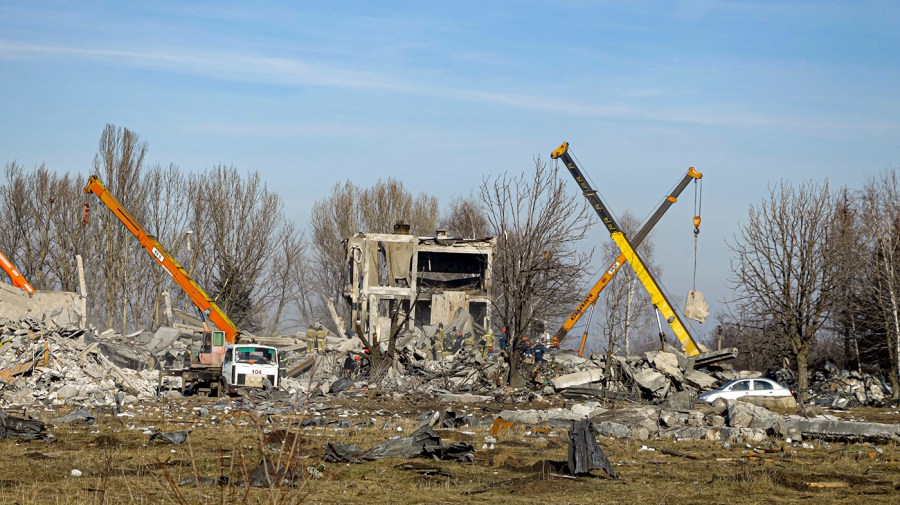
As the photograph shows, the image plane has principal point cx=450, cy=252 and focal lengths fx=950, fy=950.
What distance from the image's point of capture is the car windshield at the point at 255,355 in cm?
2864

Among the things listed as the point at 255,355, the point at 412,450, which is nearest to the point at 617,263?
the point at 255,355

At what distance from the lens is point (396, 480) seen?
12.9m

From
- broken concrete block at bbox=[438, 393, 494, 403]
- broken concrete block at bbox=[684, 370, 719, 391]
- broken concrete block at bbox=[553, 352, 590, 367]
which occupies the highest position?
broken concrete block at bbox=[553, 352, 590, 367]

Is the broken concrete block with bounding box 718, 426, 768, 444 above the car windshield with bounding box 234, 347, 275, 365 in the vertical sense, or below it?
below

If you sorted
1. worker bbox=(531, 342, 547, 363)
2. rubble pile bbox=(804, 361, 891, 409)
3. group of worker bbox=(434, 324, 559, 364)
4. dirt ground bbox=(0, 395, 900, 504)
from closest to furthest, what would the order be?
dirt ground bbox=(0, 395, 900, 504)
rubble pile bbox=(804, 361, 891, 409)
group of worker bbox=(434, 324, 559, 364)
worker bbox=(531, 342, 547, 363)

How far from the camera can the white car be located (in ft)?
85.0

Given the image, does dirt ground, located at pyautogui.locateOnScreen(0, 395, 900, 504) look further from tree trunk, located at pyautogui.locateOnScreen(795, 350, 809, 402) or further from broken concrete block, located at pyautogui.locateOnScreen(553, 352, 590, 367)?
tree trunk, located at pyautogui.locateOnScreen(795, 350, 809, 402)

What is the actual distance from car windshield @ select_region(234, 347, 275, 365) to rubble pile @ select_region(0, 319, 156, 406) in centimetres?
270

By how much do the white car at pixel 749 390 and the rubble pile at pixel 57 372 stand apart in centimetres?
1565

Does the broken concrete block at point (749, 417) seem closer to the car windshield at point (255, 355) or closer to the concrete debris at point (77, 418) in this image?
the concrete debris at point (77, 418)

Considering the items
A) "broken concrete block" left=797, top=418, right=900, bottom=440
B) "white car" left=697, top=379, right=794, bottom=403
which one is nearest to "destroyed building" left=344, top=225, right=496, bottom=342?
"white car" left=697, top=379, right=794, bottom=403

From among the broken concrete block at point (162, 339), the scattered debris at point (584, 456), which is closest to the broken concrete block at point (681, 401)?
the scattered debris at point (584, 456)

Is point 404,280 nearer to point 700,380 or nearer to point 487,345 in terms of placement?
point 487,345

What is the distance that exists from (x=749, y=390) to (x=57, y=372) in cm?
1953
